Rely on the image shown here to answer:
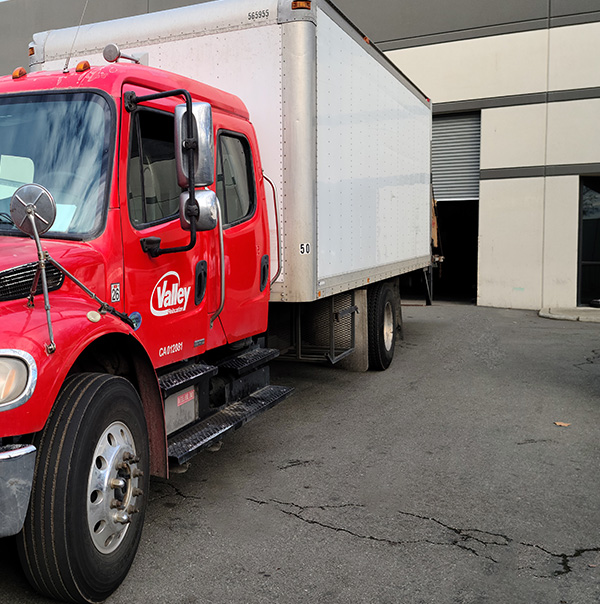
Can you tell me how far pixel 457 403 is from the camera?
7340 mm

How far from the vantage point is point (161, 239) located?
414 centimetres

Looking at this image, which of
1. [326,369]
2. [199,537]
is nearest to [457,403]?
[326,369]

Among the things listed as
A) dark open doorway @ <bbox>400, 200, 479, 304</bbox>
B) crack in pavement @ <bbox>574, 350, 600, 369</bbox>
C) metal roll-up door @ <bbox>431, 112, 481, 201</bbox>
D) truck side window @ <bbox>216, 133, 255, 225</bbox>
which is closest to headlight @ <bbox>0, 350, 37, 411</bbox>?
truck side window @ <bbox>216, 133, 255, 225</bbox>

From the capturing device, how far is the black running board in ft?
13.8

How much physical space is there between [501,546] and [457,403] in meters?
3.39

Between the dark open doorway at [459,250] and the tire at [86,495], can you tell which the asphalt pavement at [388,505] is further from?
the dark open doorway at [459,250]

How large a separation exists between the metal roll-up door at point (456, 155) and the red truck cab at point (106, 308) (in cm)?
1300

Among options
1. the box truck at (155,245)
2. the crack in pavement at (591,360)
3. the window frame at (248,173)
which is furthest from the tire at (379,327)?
the window frame at (248,173)

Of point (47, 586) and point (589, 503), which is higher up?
point (47, 586)

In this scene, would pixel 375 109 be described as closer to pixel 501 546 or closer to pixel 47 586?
pixel 501 546

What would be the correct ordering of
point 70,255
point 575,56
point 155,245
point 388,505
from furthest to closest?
1. point 575,56
2. point 388,505
3. point 155,245
4. point 70,255

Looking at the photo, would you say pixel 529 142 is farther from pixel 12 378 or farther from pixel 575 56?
pixel 12 378

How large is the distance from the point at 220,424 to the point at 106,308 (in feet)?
4.85

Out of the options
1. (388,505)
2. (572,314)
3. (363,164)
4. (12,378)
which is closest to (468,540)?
(388,505)
